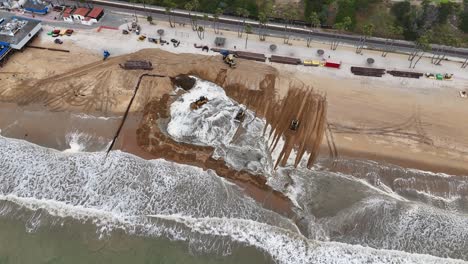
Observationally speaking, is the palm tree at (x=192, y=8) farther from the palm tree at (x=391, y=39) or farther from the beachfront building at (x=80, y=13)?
the palm tree at (x=391, y=39)

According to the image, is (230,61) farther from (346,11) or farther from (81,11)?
(81,11)

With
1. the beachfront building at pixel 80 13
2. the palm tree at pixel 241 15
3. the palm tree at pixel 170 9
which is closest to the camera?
the palm tree at pixel 241 15

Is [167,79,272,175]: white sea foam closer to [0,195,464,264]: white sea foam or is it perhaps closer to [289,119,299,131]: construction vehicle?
[289,119,299,131]: construction vehicle

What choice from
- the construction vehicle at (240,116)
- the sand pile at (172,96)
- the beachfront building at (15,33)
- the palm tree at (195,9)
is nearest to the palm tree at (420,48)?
the sand pile at (172,96)

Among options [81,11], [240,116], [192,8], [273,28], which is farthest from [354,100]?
Result: [81,11]

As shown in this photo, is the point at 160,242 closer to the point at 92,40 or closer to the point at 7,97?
the point at 7,97

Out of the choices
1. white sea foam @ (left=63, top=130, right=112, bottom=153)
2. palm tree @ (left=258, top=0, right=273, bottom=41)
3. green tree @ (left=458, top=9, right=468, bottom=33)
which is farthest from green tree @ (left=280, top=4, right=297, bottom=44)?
white sea foam @ (left=63, top=130, right=112, bottom=153)
